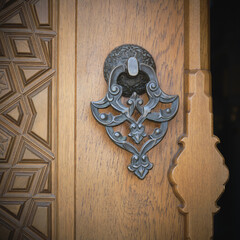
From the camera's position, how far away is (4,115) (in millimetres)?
505

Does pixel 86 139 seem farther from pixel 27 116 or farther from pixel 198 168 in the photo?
pixel 198 168

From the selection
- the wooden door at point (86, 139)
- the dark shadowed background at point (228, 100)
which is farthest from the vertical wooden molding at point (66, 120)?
the dark shadowed background at point (228, 100)

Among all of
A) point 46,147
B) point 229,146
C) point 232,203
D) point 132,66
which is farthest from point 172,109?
point 232,203

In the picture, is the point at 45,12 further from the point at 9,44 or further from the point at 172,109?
the point at 172,109

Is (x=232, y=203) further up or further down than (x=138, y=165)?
further down

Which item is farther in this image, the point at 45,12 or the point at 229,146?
the point at 229,146

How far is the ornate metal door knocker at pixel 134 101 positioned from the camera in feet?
1.62

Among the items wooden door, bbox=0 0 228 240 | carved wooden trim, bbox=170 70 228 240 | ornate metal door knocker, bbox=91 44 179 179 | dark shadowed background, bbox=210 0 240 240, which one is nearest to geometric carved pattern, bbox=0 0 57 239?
wooden door, bbox=0 0 228 240

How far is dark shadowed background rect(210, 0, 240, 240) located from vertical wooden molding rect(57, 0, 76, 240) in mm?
1574

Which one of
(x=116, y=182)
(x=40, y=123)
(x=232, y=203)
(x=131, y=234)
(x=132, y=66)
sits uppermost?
→ (x=132, y=66)

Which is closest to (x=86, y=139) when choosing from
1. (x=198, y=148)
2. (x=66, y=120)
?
(x=66, y=120)

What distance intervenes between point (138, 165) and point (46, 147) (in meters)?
0.21

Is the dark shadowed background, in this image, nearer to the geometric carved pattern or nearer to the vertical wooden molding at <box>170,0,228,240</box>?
the vertical wooden molding at <box>170,0,228,240</box>

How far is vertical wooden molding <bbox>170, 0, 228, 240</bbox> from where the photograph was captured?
0.52 m
